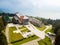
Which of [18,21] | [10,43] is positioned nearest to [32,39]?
[10,43]

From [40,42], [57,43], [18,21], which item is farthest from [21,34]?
[18,21]

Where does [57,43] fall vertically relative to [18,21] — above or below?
above

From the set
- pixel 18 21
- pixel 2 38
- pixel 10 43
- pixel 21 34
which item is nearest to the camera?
pixel 2 38

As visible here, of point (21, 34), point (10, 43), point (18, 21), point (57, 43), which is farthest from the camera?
point (18, 21)

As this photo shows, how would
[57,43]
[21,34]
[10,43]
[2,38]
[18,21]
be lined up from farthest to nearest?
[18,21] < [21,34] < [10,43] < [57,43] < [2,38]

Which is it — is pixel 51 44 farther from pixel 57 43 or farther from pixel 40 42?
pixel 57 43

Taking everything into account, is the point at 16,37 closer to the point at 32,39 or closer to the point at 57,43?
the point at 32,39

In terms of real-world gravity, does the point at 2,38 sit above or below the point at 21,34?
above

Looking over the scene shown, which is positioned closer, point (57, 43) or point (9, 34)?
point (57, 43)

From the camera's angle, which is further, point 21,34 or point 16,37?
point 21,34
